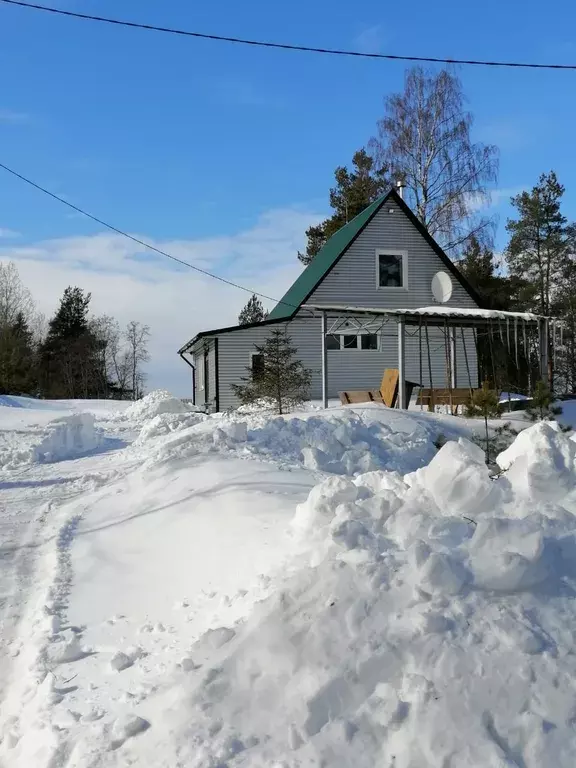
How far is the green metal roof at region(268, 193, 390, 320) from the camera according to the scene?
2330 centimetres

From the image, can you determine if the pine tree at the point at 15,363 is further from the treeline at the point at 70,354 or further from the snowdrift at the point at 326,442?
the snowdrift at the point at 326,442

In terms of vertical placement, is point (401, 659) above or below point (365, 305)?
below

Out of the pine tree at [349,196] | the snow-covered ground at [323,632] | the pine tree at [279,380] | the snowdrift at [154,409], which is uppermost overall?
the pine tree at [349,196]

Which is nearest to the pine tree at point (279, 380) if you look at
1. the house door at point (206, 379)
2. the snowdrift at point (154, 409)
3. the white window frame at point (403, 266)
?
the snowdrift at point (154, 409)

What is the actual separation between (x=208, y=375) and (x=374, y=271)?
7041 millimetres

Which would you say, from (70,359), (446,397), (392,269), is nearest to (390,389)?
(446,397)

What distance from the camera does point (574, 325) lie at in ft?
117

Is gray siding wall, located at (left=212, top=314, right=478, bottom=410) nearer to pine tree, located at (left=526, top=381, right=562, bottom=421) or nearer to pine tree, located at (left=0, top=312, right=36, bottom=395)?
pine tree, located at (left=526, top=381, right=562, bottom=421)

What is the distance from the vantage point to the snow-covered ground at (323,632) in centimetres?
262

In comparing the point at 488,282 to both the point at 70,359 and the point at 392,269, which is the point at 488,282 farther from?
the point at 70,359

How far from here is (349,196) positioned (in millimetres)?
37906

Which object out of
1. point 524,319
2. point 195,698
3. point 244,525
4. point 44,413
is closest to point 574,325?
point 524,319

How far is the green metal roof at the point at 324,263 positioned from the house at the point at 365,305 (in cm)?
5

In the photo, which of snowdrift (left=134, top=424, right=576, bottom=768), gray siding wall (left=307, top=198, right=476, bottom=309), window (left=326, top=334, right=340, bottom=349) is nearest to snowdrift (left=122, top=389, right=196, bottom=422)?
window (left=326, top=334, right=340, bottom=349)
